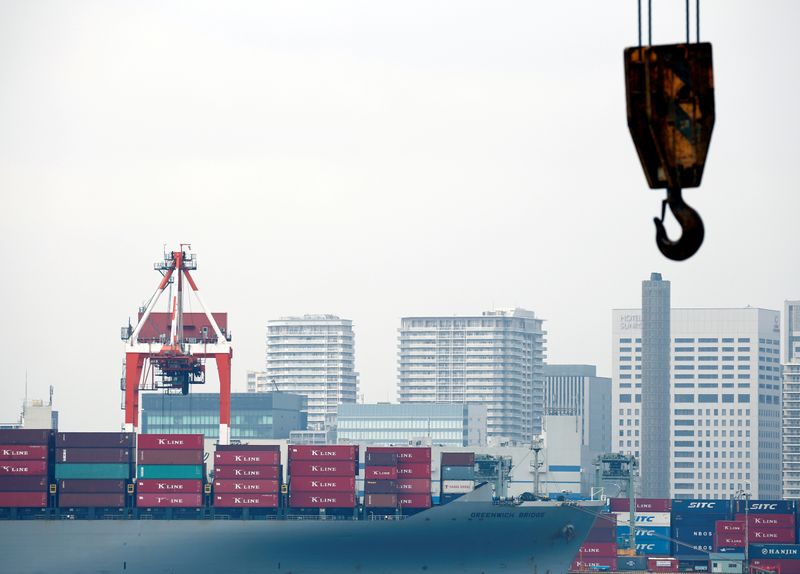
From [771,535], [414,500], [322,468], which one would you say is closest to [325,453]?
[322,468]

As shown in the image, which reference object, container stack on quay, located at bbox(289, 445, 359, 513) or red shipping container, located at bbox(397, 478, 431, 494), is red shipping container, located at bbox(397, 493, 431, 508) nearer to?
red shipping container, located at bbox(397, 478, 431, 494)

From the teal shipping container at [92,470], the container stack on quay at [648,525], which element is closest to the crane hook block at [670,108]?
the teal shipping container at [92,470]

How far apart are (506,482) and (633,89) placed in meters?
60.4

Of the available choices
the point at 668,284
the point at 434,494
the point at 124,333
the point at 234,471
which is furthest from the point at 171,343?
the point at 668,284

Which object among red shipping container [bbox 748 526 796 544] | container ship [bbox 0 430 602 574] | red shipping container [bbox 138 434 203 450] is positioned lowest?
red shipping container [bbox 748 526 796 544]

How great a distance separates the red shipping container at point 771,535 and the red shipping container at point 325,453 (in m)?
39.5

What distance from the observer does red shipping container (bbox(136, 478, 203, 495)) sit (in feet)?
205

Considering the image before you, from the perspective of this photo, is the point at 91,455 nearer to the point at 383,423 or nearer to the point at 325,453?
the point at 325,453

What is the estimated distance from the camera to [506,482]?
235 feet

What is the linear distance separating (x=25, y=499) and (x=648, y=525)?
49.6m

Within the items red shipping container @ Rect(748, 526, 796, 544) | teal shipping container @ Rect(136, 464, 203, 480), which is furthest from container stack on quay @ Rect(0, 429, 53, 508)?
red shipping container @ Rect(748, 526, 796, 544)

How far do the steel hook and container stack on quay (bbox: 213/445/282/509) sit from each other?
168 feet

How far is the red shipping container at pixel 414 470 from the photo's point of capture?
63.6 metres

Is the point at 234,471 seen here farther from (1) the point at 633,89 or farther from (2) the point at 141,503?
(1) the point at 633,89
